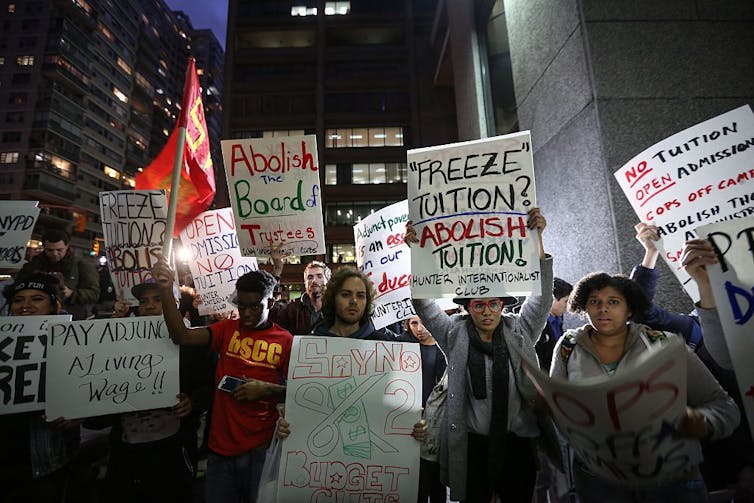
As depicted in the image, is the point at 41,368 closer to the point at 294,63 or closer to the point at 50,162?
the point at 294,63

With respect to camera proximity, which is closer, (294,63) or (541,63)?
(541,63)

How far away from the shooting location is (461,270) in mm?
2543

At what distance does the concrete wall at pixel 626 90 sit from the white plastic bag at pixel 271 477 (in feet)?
12.1

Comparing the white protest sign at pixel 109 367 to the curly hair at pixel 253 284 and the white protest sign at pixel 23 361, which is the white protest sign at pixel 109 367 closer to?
the white protest sign at pixel 23 361

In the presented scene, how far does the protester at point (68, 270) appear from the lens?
4023mm

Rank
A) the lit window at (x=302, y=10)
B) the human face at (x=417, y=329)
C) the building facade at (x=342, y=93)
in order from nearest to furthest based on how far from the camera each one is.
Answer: the human face at (x=417, y=329)
the building facade at (x=342, y=93)
the lit window at (x=302, y=10)

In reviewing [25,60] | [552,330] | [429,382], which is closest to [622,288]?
[552,330]

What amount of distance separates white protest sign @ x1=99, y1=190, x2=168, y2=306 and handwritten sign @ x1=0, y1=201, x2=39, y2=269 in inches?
26.2

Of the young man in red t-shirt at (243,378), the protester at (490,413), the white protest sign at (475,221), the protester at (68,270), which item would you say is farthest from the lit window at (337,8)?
the protester at (490,413)

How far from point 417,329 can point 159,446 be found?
7.18 ft

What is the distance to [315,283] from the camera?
4.07 meters

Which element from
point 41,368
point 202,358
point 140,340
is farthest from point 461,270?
point 41,368

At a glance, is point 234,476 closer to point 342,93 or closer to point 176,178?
point 176,178

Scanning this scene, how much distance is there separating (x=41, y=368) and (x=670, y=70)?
6.47 m
